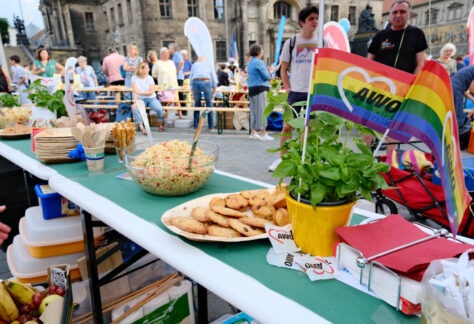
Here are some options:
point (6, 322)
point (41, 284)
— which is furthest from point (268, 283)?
point (41, 284)

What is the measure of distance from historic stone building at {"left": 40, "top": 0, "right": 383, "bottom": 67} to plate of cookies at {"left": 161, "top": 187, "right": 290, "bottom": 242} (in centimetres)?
2708

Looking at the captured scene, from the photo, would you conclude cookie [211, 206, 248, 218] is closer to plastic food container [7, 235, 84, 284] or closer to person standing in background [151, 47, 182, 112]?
plastic food container [7, 235, 84, 284]

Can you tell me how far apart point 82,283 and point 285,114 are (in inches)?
64.3

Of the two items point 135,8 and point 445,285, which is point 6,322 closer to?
point 445,285

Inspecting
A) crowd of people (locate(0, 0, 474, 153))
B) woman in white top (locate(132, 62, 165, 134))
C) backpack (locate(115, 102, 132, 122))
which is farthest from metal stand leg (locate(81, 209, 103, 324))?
backpack (locate(115, 102, 132, 122))

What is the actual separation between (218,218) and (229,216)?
60mm

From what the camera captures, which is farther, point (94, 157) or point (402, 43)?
point (402, 43)

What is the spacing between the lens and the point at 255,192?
136cm

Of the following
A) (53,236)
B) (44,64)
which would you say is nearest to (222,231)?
(53,236)

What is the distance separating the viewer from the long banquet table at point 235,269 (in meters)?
0.74

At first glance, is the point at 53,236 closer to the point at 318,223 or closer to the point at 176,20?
the point at 318,223

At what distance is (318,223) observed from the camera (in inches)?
35.9

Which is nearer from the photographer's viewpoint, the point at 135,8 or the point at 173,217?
the point at 173,217

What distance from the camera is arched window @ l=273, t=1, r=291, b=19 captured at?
29658mm
